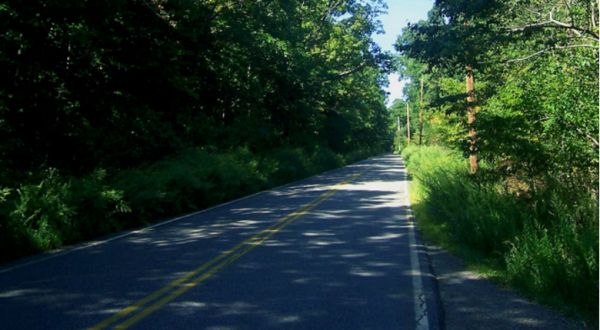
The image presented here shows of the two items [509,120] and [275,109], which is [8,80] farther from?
[275,109]

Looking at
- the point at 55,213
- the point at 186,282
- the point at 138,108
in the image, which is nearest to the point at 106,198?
the point at 55,213

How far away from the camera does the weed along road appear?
18.5ft

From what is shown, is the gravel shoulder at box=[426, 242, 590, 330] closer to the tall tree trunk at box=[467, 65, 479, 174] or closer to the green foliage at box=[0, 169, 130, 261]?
the tall tree trunk at box=[467, 65, 479, 174]

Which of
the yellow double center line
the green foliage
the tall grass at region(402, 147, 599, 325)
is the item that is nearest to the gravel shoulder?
the tall grass at region(402, 147, 599, 325)

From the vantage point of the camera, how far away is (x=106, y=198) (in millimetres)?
12000

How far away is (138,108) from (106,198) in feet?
29.1

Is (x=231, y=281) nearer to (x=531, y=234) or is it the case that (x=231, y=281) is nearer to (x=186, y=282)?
(x=186, y=282)

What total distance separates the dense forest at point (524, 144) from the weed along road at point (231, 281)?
1.19m

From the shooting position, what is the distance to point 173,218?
14.4 m

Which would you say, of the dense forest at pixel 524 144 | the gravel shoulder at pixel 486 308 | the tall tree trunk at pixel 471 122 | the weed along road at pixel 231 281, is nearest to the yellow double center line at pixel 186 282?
the weed along road at pixel 231 281

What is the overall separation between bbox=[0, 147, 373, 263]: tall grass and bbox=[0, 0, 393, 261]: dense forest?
36mm

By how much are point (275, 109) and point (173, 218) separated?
2421cm

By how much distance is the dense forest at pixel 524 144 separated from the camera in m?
7.31

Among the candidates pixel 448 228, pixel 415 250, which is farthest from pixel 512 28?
pixel 415 250
